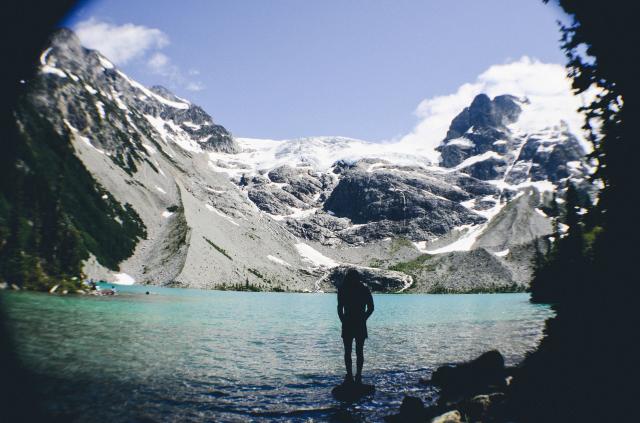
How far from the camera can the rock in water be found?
1312cm

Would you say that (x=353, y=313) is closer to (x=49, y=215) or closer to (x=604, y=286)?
(x=604, y=286)

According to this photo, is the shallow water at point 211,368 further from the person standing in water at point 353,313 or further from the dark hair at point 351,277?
the dark hair at point 351,277

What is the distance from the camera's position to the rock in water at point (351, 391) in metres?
13.1

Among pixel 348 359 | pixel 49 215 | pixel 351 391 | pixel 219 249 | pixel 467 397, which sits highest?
pixel 49 215

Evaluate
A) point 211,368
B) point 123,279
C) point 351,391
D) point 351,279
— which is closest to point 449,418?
point 351,391

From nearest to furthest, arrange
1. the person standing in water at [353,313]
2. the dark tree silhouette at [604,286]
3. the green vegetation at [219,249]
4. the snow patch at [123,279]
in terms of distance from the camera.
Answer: the dark tree silhouette at [604,286] < the person standing in water at [353,313] < the snow patch at [123,279] < the green vegetation at [219,249]

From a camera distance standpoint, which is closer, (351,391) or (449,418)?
(449,418)

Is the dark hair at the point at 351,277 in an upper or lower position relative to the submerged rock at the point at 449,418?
upper

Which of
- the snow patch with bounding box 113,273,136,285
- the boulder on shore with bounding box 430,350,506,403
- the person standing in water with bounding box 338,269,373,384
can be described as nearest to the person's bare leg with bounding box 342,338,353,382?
the person standing in water with bounding box 338,269,373,384

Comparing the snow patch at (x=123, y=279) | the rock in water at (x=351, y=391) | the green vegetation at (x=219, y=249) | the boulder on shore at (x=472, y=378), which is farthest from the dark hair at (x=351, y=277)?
the green vegetation at (x=219, y=249)

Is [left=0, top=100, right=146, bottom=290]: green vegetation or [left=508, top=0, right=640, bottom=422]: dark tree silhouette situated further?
[left=0, top=100, right=146, bottom=290]: green vegetation

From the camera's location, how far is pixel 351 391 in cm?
1342

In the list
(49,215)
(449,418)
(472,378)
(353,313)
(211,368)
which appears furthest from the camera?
(49,215)

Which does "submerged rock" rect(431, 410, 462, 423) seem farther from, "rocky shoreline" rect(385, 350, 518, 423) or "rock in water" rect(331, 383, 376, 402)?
"rock in water" rect(331, 383, 376, 402)
